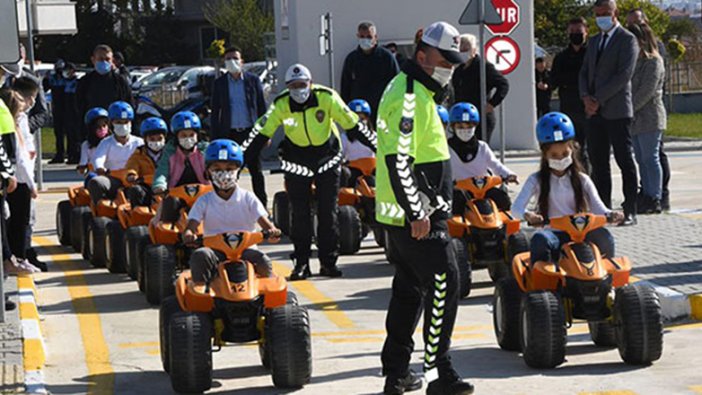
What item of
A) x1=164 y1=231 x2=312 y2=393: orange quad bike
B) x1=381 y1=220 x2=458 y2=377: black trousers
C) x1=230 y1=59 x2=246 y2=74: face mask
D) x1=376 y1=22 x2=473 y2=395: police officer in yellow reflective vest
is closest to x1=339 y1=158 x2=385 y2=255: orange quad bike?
x1=230 y1=59 x2=246 y2=74: face mask

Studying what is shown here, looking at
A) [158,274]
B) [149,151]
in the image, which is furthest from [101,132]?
[158,274]

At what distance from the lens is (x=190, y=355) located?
923 centimetres

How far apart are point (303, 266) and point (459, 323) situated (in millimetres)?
2848

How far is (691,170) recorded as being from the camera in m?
23.5

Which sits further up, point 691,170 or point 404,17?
point 404,17

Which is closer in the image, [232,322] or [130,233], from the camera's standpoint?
[232,322]

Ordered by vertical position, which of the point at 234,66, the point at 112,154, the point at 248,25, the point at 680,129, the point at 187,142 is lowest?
the point at 680,129

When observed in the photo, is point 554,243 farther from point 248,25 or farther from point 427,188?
point 248,25

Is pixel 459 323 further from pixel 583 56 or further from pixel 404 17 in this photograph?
pixel 404 17

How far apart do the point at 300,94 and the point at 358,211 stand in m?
2.35

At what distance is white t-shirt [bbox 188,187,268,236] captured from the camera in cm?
1080

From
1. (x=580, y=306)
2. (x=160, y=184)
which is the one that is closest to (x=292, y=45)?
(x=160, y=184)

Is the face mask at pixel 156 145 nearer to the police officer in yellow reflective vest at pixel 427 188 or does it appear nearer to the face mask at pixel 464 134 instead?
the face mask at pixel 464 134

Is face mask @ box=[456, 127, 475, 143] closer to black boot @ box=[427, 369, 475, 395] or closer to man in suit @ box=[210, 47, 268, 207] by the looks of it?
man in suit @ box=[210, 47, 268, 207]
